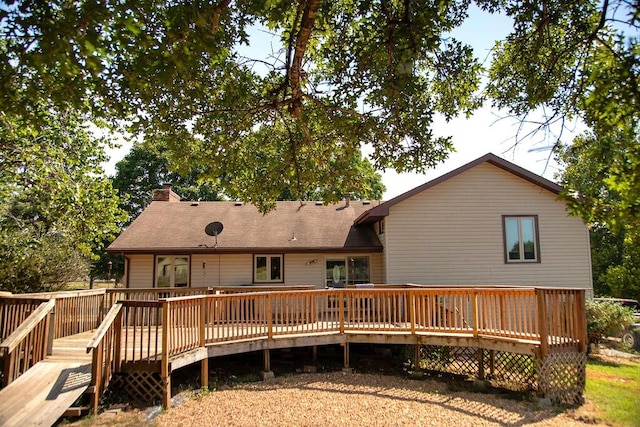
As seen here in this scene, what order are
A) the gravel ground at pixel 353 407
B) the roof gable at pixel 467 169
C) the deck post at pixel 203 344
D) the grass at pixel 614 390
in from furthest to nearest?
the roof gable at pixel 467 169, the deck post at pixel 203 344, the grass at pixel 614 390, the gravel ground at pixel 353 407

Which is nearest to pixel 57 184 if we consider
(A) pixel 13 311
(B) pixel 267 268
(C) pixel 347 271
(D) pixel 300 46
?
(A) pixel 13 311

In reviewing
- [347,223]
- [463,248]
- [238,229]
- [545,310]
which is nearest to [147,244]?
[238,229]

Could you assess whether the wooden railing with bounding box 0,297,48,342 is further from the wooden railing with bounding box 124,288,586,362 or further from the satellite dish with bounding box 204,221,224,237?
the satellite dish with bounding box 204,221,224,237

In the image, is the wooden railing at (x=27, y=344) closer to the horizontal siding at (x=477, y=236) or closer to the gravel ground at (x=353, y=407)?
the gravel ground at (x=353, y=407)

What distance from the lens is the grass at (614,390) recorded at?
737cm

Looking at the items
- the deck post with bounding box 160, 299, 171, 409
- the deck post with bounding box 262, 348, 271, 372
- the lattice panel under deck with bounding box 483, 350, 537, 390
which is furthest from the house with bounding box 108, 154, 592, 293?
the deck post with bounding box 160, 299, 171, 409

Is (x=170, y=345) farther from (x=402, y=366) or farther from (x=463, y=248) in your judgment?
(x=463, y=248)

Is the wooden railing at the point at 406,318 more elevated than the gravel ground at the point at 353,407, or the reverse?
the wooden railing at the point at 406,318

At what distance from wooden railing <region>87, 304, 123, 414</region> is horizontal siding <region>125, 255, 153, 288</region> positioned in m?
8.32

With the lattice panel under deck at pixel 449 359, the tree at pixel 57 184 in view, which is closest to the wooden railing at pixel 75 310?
the tree at pixel 57 184

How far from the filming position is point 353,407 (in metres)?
7.59

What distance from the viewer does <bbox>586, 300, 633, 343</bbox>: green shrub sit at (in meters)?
12.4

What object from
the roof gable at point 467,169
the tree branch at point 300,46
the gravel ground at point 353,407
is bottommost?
the gravel ground at point 353,407

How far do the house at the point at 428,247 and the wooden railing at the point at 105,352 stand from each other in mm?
7839
